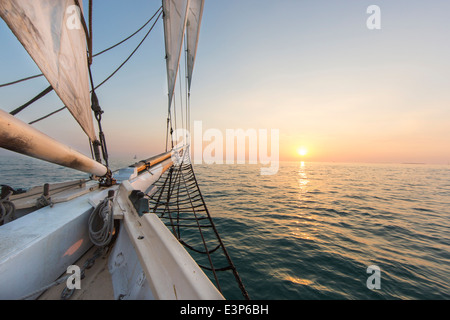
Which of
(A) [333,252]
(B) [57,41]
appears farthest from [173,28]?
(A) [333,252]

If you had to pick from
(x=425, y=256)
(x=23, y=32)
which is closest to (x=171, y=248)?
(x=23, y=32)

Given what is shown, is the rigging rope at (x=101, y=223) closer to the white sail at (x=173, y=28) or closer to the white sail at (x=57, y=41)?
the white sail at (x=57, y=41)

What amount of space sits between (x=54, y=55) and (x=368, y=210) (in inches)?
475

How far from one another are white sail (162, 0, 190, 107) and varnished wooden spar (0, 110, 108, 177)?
5.95 metres

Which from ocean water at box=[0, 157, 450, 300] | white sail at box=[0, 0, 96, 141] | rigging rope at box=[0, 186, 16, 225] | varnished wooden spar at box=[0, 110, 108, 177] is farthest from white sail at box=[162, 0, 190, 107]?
ocean water at box=[0, 157, 450, 300]

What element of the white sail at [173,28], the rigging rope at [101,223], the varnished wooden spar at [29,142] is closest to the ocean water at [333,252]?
the rigging rope at [101,223]

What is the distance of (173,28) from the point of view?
7.54m

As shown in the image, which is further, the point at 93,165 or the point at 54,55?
the point at 93,165

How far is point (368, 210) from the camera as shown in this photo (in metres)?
8.85

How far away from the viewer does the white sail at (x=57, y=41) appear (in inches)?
64.7

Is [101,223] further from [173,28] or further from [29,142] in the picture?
[173,28]

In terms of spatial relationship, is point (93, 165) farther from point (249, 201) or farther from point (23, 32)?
point (249, 201)
